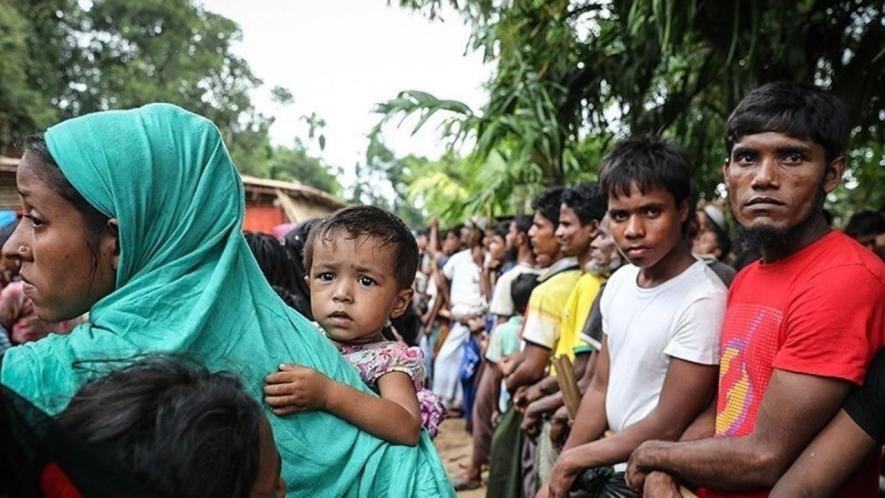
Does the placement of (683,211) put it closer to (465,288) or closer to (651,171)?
(651,171)

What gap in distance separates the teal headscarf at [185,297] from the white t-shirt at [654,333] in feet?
3.89

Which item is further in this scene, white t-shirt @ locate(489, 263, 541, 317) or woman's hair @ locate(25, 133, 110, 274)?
white t-shirt @ locate(489, 263, 541, 317)

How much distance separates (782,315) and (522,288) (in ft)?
9.67

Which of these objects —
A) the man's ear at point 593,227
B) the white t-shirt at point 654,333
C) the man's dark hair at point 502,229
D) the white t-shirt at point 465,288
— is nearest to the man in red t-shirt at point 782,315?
the white t-shirt at point 654,333

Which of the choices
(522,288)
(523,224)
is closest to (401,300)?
(522,288)

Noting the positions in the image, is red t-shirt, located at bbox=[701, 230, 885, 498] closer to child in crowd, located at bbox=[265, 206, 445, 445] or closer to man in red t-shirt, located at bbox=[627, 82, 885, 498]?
man in red t-shirt, located at bbox=[627, 82, 885, 498]

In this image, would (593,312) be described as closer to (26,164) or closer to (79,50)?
(26,164)

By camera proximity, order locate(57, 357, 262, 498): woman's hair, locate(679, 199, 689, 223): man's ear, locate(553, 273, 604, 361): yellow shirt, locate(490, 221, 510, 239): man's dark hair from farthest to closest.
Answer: locate(490, 221, 510, 239): man's dark hair
locate(553, 273, 604, 361): yellow shirt
locate(679, 199, 689, 223): man's ear
locate(57, 357, 262, 498): woman's hair

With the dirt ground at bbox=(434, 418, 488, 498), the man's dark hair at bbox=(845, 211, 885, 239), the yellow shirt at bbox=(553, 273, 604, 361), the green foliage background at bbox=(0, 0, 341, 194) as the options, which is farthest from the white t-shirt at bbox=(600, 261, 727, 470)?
the green foliage background at bbox=(0, 0, 341, 194)

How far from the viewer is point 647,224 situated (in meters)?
2.45

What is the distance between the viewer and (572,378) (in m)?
2.92

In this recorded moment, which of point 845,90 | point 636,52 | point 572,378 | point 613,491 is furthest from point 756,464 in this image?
point 636,52

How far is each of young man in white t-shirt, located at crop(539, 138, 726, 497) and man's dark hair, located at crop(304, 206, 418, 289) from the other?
88 centimetres

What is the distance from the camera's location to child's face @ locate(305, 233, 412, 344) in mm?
1747
